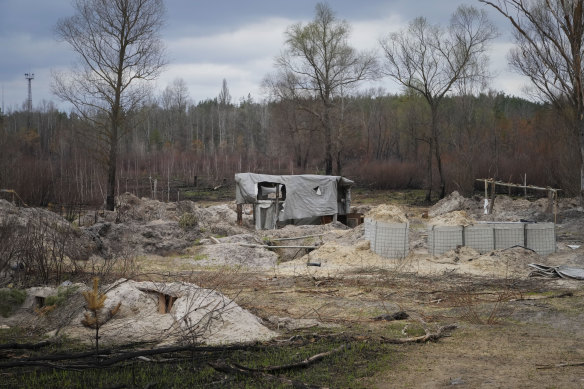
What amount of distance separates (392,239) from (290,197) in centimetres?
1043

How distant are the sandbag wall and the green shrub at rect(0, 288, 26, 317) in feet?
34.4

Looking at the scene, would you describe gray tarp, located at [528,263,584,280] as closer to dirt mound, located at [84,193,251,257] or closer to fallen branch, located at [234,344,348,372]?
fallen branch, located at [234,344,348,372]

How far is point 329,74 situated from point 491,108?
35933 millimetres

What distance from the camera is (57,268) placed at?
1067 cm

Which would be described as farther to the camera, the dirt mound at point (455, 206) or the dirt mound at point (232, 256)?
the dirt mound at point (455, 206)

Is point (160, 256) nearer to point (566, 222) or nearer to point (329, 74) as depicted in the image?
point (566, 222)

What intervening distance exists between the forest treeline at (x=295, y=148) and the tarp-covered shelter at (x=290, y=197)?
6.35m

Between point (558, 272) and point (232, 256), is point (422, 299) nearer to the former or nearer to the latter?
point (558, 272)

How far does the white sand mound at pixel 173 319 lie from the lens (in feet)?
26.0

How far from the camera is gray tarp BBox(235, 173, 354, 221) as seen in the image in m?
25.4

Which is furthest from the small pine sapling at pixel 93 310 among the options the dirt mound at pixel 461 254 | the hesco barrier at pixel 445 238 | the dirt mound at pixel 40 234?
the hesco barrier at pixel 445 238

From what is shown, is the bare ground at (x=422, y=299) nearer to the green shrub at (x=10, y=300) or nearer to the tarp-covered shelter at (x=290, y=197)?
the green shrub at (x=10, y=300)

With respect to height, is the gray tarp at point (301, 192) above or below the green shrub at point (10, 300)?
above

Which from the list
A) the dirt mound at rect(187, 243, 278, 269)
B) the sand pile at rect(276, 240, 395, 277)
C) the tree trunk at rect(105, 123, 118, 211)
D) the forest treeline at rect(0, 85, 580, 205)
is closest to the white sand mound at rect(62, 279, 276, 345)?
the sand pile at rect(276, 240, 395, 277)
